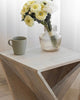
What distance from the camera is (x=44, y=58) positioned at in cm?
162

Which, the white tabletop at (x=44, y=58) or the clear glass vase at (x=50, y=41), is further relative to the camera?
the clear glass vase at (x=50, y=41)

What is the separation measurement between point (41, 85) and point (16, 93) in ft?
1.16

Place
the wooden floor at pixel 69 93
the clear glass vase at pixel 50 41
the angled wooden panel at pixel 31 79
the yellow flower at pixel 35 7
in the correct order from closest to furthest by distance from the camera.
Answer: the angled wooden panel at pixel 31 79, the yellow flower at pixel 35 7, the clear glass vase at pixel 50 41, the wooden floor at pixel 69 93

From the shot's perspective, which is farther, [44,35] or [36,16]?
[44,35]

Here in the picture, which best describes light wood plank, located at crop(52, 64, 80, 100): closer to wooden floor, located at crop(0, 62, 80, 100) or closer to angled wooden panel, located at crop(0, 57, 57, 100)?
angled wooden panel, located at crop(0, 57, 57, 100)

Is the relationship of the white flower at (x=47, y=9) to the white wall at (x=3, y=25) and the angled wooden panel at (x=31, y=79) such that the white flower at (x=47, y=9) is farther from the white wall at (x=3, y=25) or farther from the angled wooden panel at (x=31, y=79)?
the white wall at (x=3, y=25)

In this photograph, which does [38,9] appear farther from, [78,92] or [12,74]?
[78,92]

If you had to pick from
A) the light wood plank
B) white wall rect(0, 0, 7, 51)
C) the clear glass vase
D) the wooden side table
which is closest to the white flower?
the clear glass vase

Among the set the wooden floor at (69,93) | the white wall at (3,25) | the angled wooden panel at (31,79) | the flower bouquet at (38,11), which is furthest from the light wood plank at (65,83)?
the white wall at (3,25)

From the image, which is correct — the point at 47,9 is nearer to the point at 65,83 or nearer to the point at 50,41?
the point at 50,41

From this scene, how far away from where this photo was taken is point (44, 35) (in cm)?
173

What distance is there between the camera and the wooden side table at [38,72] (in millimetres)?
1500

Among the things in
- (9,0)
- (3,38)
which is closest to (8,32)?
(3,38)

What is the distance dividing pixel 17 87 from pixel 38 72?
17.3 inches
